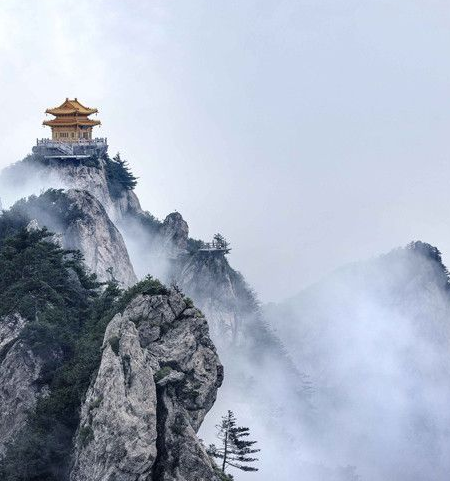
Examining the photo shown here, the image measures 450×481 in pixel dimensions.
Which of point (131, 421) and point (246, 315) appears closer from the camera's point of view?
point (131, 421)

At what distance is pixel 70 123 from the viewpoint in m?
148

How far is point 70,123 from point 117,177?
22.9ft

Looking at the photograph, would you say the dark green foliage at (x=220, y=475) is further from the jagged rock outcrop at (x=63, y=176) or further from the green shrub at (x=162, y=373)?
the jagged rock outcrop at (x=63, y=176)

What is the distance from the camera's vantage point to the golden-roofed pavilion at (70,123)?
487 ft

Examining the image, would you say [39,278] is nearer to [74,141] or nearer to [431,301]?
[74,141]

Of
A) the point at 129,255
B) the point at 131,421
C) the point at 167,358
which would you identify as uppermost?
the point at 129,255

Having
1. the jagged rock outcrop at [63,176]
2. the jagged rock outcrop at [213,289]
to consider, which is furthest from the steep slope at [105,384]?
the jagged rock outcrop at [213,289]

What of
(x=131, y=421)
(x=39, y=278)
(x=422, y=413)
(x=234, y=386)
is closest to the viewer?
(x=131, y=421)

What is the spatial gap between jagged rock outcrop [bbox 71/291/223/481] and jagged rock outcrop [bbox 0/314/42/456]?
232 inches

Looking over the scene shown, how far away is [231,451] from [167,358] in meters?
10.5

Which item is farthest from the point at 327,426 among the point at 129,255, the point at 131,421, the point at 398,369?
the point at 131,421

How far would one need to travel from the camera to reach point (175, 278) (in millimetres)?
149000

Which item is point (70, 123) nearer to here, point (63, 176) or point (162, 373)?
point (63, 176)

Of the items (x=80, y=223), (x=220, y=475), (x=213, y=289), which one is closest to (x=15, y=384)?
(x=220, y=475)
